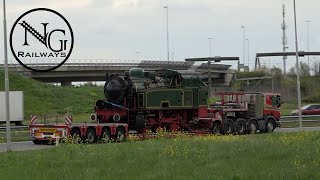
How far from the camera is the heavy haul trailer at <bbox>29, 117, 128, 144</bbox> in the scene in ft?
97.2

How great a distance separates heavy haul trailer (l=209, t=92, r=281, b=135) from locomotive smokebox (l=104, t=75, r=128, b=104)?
6.99 meters

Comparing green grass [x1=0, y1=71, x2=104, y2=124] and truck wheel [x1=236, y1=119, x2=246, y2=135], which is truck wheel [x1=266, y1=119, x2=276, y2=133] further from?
green grass [x1=0, y1=71, x2=104, y2=124]

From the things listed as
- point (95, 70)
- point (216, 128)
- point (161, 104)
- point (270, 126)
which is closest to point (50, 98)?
point (95, 70)

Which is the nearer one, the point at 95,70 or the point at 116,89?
the point at 116,89

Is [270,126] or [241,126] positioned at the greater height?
[241,126]

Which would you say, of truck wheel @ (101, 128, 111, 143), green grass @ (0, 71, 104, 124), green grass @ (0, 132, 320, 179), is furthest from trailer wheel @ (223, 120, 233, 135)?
green grass @ (0, 71, 104, 124)

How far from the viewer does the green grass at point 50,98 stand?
224 feet

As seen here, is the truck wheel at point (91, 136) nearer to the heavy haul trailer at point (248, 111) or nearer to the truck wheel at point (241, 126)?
the heavy haul trailer at point (248, 111)

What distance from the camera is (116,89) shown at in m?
32.8

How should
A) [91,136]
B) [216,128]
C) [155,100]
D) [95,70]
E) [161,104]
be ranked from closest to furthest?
[91,136]
[155,100]
[161,104]
[216,128]
[95,70]

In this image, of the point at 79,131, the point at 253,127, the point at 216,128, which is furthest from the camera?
the point at 253,127

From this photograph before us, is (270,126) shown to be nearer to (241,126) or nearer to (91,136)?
(241,126)

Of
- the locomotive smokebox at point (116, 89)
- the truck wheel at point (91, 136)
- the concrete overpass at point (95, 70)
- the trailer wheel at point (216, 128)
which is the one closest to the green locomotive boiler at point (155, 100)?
the locomotive smokebox at point (116, 89)

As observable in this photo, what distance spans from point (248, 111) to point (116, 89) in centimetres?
1094
